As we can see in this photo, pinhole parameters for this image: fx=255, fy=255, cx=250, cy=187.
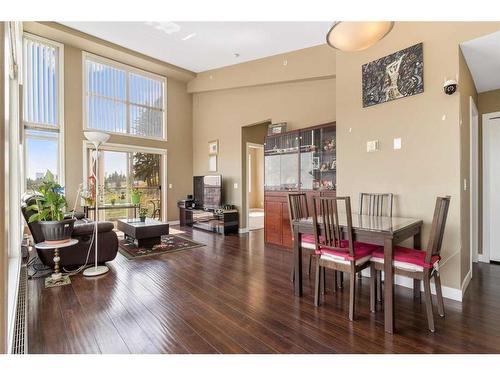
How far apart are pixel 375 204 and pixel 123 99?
638cm

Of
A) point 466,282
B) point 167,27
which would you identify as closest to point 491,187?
point 466,282

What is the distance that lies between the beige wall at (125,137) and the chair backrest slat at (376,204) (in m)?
5.50

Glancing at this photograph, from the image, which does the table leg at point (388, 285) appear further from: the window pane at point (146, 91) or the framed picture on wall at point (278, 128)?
the window pane at point (146, 91)

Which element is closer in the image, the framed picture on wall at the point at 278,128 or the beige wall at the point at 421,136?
the beige wall at the point at 421,136

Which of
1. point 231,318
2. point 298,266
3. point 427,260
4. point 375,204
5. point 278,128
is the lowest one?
point 231,318

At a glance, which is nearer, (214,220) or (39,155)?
(39,155)

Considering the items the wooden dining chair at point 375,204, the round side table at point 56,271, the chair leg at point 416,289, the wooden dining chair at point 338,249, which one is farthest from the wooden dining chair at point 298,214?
the round side table at point 56,271

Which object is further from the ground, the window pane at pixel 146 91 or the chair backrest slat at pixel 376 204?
the window pane at pixel 146 91

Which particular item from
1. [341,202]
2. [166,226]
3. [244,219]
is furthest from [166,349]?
[244,219]

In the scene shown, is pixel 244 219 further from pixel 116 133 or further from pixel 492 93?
pixel 492 93

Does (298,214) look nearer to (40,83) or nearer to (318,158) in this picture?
(318,158)

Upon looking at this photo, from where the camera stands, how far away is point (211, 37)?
4992mm

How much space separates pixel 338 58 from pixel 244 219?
4121 millimetres

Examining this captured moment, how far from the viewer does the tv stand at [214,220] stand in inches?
237
